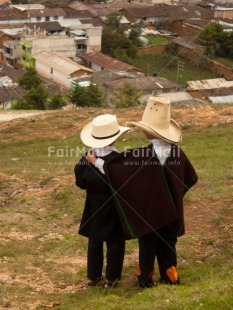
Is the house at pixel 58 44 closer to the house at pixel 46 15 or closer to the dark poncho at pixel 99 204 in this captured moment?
the house at pixel 46 15

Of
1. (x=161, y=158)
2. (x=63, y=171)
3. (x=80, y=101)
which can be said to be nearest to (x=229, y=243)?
(x=161, y=158)

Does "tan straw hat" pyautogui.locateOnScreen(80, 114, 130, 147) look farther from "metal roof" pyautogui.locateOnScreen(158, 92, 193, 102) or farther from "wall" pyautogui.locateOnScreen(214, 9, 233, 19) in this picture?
"wall" pyautogui.locateOnScreen(214, 9, 233, 19)

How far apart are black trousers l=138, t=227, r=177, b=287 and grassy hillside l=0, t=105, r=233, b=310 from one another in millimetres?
145

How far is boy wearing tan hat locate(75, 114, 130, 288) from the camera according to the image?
15.5 feet

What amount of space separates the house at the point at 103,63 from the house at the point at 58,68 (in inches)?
49.5

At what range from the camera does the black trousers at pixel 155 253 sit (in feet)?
15.5

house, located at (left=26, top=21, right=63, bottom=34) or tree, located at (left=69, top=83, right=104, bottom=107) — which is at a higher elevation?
tree, located at (left=69, top=83, right=104, bottom=107)

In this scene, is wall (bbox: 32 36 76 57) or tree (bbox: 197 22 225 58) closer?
wall (bbox: 32 36 76 57)

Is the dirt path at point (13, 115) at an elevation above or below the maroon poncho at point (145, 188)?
below

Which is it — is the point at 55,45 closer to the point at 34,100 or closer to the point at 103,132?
the point at 34,100

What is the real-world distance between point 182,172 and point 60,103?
17907 mm

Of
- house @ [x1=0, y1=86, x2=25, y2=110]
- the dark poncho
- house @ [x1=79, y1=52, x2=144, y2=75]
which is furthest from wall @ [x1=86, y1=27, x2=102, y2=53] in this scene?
the dark poncho

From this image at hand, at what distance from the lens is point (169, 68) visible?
124ft

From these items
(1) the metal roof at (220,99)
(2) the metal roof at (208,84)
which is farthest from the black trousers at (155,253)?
(2) the metal roof at (208,84)
